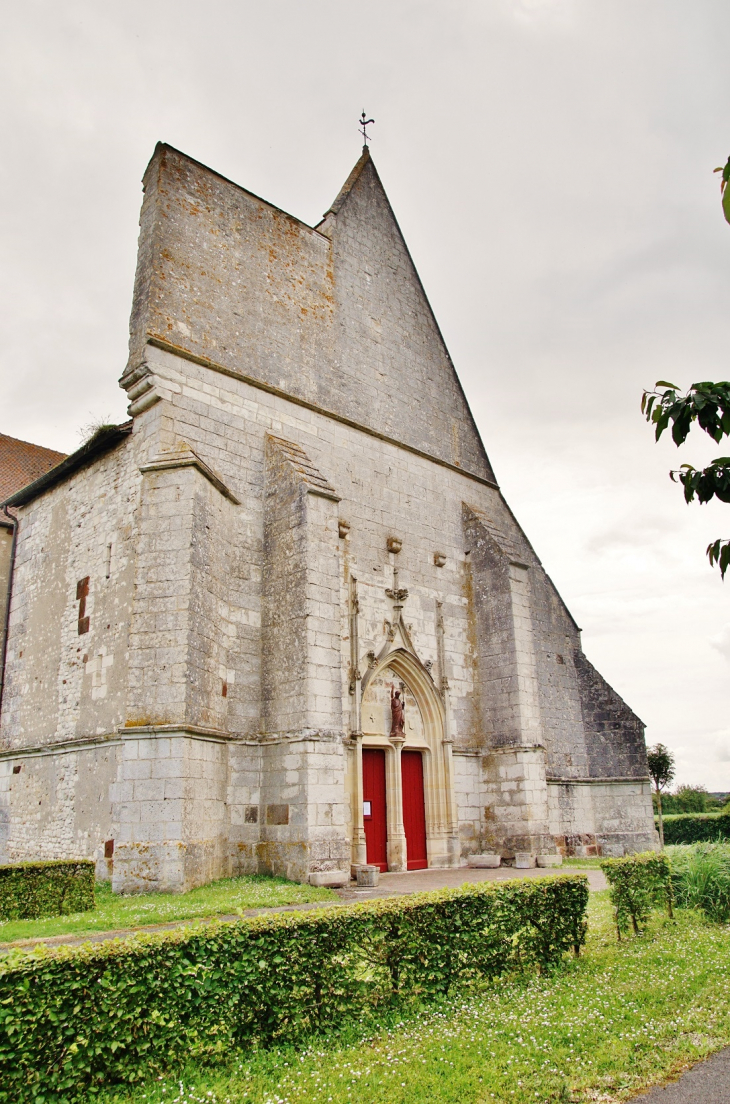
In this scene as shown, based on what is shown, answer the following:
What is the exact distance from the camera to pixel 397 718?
13.5 metres

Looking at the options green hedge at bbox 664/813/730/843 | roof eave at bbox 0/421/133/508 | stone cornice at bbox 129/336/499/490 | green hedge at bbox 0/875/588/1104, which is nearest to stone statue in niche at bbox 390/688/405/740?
stone cornice at bbox 129/336/499/490

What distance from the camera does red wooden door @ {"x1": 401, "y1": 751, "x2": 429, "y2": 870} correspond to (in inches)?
536

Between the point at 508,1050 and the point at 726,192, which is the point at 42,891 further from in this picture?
the point at 726,192

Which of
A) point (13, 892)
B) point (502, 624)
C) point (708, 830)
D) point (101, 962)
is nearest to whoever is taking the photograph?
point (101, 962)

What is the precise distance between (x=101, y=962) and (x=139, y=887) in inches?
213

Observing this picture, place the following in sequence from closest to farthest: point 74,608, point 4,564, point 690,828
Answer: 1. point 74,608
2. point 4,564
3. point 690,828

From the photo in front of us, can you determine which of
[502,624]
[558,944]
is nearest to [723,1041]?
[558,944]

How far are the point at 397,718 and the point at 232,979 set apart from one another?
8.87 m

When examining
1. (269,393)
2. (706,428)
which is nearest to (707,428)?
(706,428)

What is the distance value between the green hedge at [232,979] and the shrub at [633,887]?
1.86 meters

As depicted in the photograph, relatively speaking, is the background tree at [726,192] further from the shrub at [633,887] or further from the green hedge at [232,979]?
the shrub at [633,887]

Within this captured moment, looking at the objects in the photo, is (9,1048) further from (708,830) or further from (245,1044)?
(708,830)

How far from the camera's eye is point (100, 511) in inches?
510

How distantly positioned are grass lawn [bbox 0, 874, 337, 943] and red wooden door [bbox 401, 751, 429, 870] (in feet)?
12.9
